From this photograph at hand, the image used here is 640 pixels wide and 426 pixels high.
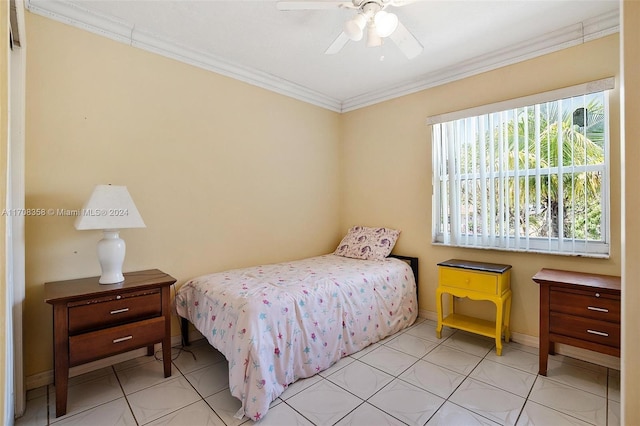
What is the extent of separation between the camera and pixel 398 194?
3416mm

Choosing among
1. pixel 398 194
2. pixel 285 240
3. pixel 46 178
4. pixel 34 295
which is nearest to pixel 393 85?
pixel 398 194

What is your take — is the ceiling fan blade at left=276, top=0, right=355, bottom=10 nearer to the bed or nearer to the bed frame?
the bed

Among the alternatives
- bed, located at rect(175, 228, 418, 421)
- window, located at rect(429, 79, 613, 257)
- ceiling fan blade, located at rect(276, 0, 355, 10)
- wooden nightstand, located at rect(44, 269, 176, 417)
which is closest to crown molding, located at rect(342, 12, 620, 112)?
window, located at rect(429, 79, 613, 257)

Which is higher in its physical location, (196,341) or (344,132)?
(344,132)

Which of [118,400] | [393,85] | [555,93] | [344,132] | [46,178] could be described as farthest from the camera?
[344,132]

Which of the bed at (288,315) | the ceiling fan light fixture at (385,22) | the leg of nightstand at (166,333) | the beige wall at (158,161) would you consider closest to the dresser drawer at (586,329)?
the bed at (288,315)

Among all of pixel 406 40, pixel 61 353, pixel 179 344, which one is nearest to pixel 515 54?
pixel 406 40

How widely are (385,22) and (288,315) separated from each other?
6.18 feet

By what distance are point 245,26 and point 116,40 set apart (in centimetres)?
98

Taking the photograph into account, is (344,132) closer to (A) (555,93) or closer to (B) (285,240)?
(B) (285,240)

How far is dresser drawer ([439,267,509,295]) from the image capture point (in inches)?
96.5

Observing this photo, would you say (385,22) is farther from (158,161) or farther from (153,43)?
(158,161)
